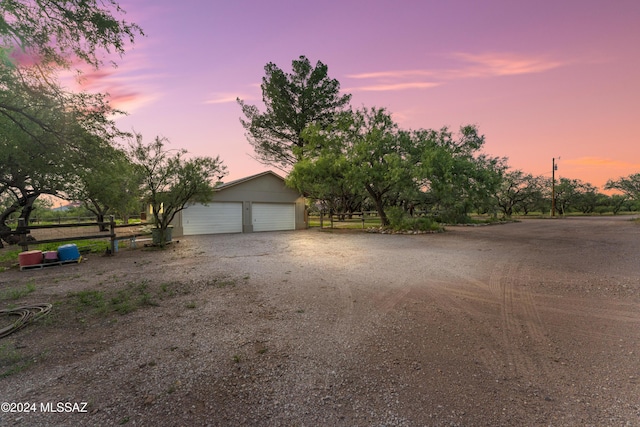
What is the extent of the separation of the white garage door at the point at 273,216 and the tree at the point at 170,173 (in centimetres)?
697

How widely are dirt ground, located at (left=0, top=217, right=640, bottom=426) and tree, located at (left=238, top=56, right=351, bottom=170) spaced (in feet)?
58.1

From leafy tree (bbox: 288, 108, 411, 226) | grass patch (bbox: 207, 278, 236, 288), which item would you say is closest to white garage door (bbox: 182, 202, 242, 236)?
leafy tree (bbox: 288, 108, 411, 226)

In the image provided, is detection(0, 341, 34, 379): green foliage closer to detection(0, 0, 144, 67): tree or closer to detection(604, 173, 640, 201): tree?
detection(0, 0, 144, 67): tree

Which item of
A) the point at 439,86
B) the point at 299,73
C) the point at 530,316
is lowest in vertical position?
the point at 530,316

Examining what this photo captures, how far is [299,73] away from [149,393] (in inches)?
912

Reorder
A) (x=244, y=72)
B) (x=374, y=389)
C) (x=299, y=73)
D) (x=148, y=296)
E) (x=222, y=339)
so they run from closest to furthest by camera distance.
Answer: (x=374, y=389) → (x=222, y=339) → (x=148, y=296) → (x=244, y=72) → (x=299, y=73)

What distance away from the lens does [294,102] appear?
21.8m

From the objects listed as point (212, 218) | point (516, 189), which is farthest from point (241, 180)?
point (516, 189)

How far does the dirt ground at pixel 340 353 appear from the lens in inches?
76.4

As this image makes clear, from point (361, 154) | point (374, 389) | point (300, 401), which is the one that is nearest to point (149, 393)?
point (300, 401)

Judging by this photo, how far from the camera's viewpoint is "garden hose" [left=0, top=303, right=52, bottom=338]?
339 cm

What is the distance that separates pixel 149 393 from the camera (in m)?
2.16

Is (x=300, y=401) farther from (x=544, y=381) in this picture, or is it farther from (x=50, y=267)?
(x=50, y=267)

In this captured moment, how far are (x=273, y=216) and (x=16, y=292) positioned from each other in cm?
1449
